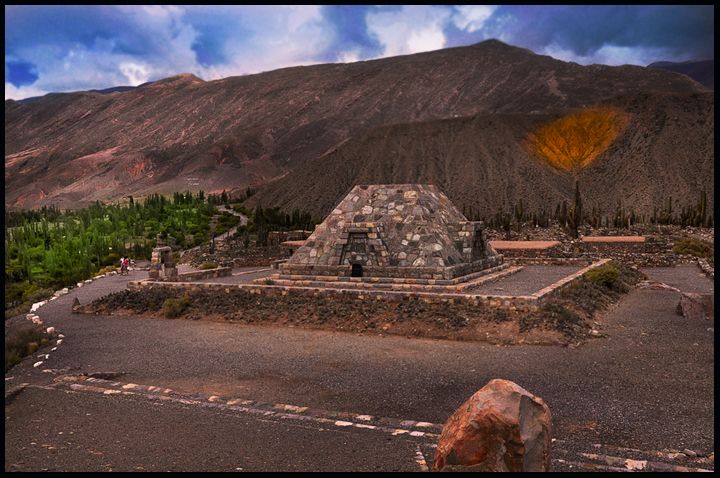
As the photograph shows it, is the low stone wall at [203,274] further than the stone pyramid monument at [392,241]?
Yes

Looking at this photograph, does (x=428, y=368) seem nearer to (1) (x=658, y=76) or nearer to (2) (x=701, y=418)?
(2) (x=701, y=418)

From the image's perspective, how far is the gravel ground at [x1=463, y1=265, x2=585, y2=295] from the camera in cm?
1600

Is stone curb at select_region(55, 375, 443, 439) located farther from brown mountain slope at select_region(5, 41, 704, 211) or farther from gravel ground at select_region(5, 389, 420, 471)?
brown mountain slope at select_region(5, 41, 704, 211)

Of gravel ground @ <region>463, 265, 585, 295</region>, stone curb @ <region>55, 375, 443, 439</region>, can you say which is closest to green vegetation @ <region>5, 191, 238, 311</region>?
stone curb @ <region>55, 375, 443, 439</region>

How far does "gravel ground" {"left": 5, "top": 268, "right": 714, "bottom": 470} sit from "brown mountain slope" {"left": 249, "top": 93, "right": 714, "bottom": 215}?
50.4m

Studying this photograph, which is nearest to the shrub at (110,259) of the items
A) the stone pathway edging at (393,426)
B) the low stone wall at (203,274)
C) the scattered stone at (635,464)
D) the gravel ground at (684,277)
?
the low stone wall at (203,274)

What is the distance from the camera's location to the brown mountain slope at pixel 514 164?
210ft

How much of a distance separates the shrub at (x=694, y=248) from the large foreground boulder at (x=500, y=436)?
2553 centimetres

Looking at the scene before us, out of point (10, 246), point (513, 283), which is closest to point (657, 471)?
point (513, 283)

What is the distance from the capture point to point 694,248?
92.2 ft

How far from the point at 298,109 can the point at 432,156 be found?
60815mm

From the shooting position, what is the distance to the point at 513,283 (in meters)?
18.0

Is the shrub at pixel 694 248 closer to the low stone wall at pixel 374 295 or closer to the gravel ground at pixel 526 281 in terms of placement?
the gravel ground at pixel 526 281

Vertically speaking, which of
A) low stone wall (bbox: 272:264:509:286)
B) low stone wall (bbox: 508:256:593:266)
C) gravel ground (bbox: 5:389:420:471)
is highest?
low stone wall (bbox: 508:256:593:266)
